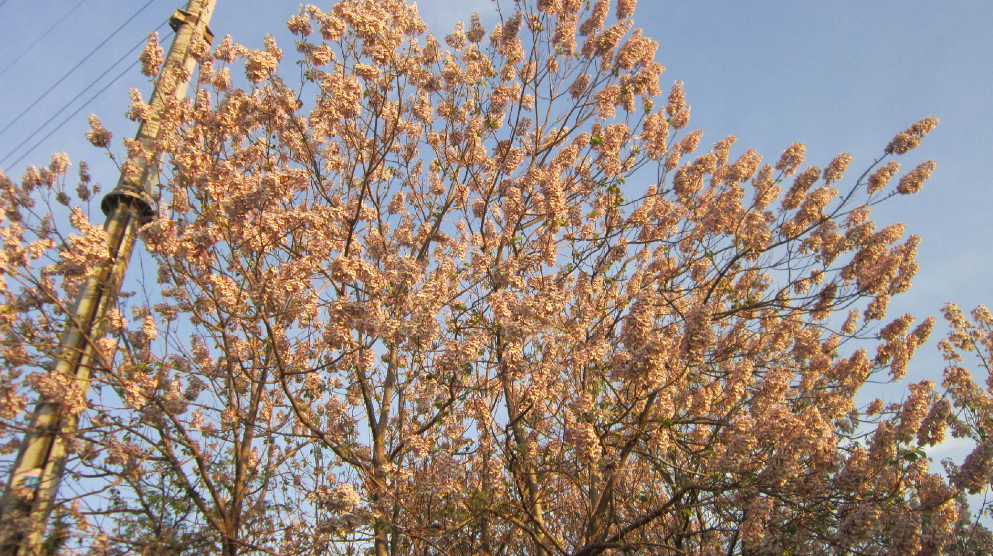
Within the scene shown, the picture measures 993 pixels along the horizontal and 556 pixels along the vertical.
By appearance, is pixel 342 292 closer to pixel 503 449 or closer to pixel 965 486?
pixel 503 449

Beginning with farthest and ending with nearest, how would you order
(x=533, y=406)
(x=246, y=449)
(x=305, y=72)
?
1. (x=305, y=72)
2. (x=246, y=449)
3. (x=533, y=406)

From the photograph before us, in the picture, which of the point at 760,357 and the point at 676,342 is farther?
the point at 760,357

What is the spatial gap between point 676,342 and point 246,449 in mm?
4971

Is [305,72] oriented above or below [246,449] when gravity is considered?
above

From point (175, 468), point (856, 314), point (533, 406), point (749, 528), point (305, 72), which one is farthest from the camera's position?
point (856, 314)

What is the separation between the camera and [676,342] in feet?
23.4

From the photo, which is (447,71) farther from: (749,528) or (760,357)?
(749,528)

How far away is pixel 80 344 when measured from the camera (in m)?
5.37

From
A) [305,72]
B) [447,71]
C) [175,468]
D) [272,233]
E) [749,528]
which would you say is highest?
[447,71]

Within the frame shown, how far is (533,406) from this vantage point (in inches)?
256

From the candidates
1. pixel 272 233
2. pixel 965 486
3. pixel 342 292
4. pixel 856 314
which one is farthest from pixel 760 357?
pixel 272 233

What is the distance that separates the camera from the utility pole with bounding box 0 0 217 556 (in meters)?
4.75

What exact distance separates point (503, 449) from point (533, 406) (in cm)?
87

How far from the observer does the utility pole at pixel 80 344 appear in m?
4.75
